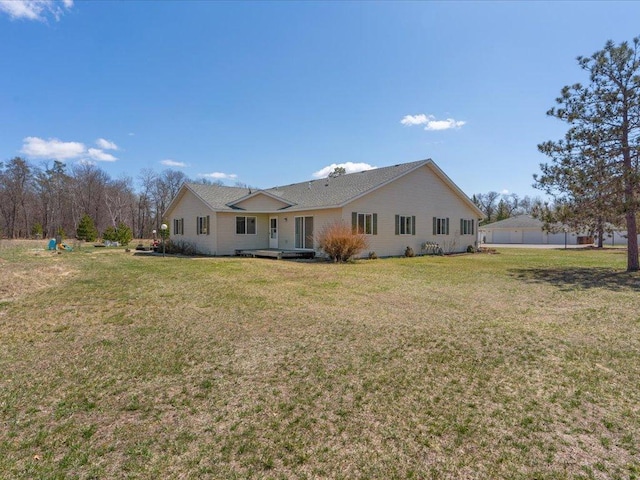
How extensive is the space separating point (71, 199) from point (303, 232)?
4427 cm

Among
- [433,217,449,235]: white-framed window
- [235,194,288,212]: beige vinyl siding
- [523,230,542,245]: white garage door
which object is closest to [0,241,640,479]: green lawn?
[235,194,288,212]: beige vinyl siding

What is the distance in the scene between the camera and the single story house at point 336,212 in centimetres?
1884

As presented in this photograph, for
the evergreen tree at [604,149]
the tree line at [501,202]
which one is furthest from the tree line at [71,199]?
the tree line at [501,202]

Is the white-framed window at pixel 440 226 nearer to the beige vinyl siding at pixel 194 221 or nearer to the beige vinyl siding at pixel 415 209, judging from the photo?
the beige vinyl siding at pixel 415 209

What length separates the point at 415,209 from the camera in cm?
2125

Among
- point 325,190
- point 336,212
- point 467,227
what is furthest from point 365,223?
point 467,227

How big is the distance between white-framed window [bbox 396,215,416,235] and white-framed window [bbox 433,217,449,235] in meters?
2.18

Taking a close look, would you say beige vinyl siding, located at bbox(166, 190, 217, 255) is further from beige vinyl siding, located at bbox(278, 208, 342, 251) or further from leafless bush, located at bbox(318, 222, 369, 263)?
leafless bush, located at bbox(318, 222, 369, 263)

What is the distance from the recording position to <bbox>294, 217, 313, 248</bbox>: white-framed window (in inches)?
759

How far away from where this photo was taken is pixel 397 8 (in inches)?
496

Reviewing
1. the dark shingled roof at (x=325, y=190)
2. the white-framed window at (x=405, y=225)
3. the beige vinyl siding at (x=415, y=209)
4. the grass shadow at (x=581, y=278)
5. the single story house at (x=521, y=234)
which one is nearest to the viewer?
the grass shadow at (x=581, y=278)

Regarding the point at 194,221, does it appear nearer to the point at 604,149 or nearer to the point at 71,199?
the point at 604,149

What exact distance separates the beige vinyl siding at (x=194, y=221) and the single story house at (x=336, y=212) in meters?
0.06

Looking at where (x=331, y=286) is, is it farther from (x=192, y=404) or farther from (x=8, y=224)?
(x=8, y=224)
